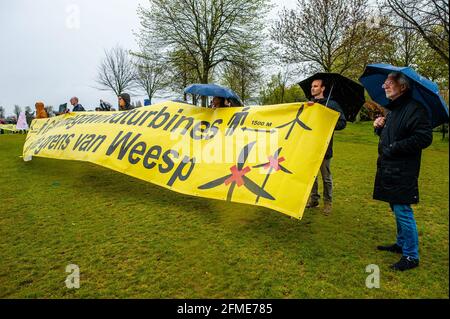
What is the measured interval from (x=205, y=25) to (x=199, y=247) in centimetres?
2245

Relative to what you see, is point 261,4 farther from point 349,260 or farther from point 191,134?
point 349,260

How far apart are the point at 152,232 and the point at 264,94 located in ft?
145

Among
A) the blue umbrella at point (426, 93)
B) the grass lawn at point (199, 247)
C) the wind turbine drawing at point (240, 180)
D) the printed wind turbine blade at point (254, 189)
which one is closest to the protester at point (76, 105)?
the grass lawn at point (199, 247)

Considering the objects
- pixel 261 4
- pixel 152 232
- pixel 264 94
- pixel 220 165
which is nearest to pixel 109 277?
pixel 152 232

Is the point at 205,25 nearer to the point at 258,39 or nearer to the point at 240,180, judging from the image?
the point at 258,39

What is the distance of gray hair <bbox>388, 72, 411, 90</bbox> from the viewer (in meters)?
3.25

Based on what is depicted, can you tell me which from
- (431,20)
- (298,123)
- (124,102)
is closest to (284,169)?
(298,123)

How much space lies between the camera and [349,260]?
3.61m

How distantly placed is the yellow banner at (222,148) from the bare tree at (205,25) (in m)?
17.6

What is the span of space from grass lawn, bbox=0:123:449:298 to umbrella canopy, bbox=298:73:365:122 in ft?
6.23

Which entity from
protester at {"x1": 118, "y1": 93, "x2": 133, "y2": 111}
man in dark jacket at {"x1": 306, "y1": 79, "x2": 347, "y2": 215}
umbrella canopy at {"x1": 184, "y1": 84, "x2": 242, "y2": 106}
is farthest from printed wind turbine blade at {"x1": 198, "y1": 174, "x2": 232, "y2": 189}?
protester at {"x1": 118, "y1": 93, "x2": 133, "y2": 111}

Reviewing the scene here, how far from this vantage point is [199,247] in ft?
13.0

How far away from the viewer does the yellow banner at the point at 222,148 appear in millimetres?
4273

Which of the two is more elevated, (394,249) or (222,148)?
(222,148)
